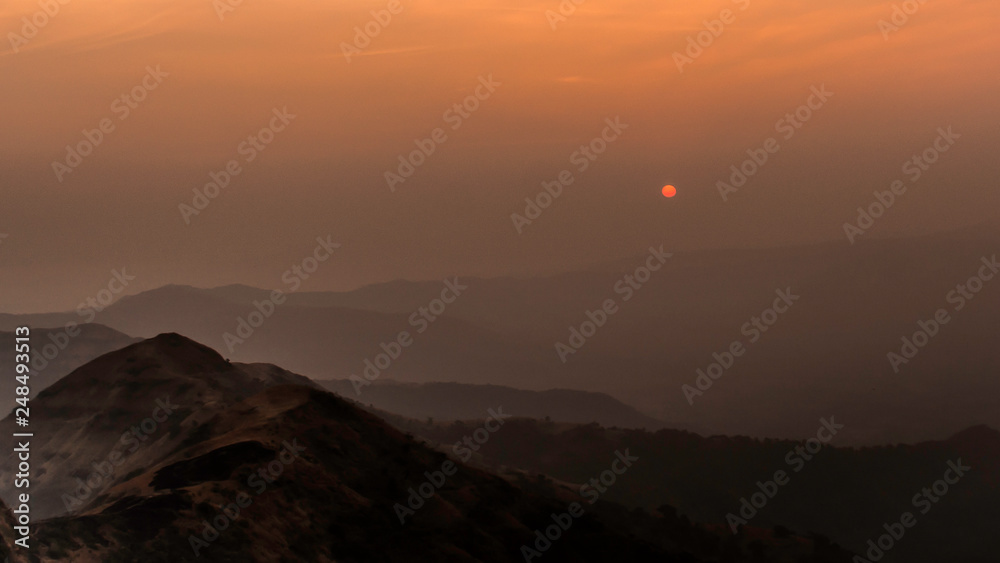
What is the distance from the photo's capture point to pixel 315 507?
54438 millimetres

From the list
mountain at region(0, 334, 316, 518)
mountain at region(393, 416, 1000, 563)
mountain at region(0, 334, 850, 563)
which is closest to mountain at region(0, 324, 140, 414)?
mountain at region(0, 334, 316, 518)

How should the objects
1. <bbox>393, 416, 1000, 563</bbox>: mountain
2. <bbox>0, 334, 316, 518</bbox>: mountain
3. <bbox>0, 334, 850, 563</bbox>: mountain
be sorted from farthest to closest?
<bbox>393, 416, 1000, 563</bbox>: mountain → <bbox>0, 334, 316, 518</bbox>: mountain → <bbox>0, 334, 850, 563</bbox>: mountain

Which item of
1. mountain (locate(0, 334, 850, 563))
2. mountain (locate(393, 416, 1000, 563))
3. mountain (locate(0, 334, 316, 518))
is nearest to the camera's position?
mountain (locate(0, 334, 850, 563))

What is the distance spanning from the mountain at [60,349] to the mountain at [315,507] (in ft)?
364

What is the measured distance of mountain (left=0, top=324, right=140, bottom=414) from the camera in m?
184

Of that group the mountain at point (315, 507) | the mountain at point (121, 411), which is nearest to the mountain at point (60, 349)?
the mountain at point (121, 411)

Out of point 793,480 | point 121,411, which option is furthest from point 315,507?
point 793,480

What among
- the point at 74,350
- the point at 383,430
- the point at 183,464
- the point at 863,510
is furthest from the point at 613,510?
the point at 74,350

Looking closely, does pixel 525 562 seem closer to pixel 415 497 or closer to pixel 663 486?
pixel 415 497

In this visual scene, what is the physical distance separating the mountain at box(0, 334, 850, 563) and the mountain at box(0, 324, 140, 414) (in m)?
111

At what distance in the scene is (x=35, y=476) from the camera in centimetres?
7969

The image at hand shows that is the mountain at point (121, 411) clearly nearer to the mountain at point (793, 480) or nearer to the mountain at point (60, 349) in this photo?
the mountain at point (793, 480)

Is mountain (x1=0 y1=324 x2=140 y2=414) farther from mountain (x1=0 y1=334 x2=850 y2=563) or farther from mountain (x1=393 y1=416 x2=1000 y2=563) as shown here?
mountain (x1=0 y1=334 x2=850 y2=563)

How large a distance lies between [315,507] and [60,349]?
156 meters
